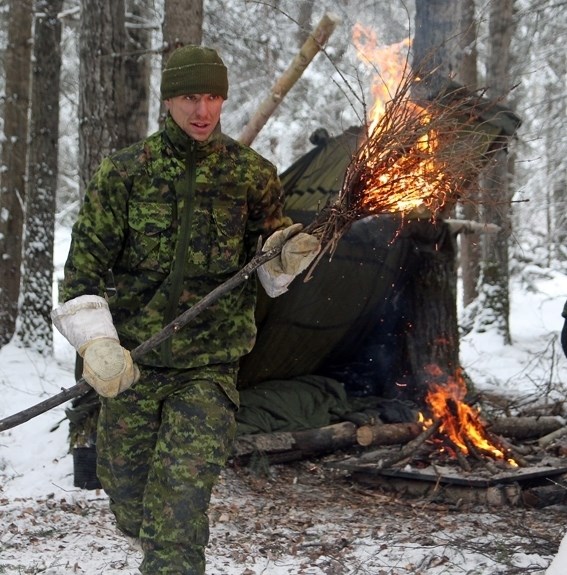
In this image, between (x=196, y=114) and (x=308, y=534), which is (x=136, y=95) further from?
(x=308, y=534)

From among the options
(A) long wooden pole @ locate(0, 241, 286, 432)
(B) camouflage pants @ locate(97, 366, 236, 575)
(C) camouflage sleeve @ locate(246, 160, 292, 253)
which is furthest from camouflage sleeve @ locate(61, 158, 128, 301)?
(C) camouflage sleeve @ locate(246, 160, 292, 253)

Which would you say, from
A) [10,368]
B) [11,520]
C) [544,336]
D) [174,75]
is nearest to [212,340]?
[174,75]

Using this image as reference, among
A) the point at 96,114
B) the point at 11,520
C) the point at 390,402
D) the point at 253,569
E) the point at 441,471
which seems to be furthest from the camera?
the point at 390,402

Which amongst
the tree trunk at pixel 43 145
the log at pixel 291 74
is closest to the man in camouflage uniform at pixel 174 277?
→ the log at pixel 291 74

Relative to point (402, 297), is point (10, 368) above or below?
below

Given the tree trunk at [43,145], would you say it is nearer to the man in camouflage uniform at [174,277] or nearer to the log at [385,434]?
the log at [385,434]

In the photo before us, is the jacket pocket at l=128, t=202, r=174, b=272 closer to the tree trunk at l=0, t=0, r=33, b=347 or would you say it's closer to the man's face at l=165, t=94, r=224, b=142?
the man's face at l=165, t=94, r=224, b=142

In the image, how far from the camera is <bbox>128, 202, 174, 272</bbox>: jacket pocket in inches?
135

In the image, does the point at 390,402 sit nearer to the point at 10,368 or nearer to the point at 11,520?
the point at 11,520

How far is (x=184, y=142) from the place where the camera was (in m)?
3.47

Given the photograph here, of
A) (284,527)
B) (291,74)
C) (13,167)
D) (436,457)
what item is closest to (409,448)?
(436,457)

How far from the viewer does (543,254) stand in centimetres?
2178

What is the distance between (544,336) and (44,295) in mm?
8456

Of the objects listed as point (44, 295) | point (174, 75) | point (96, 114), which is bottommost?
point (44, 295)
